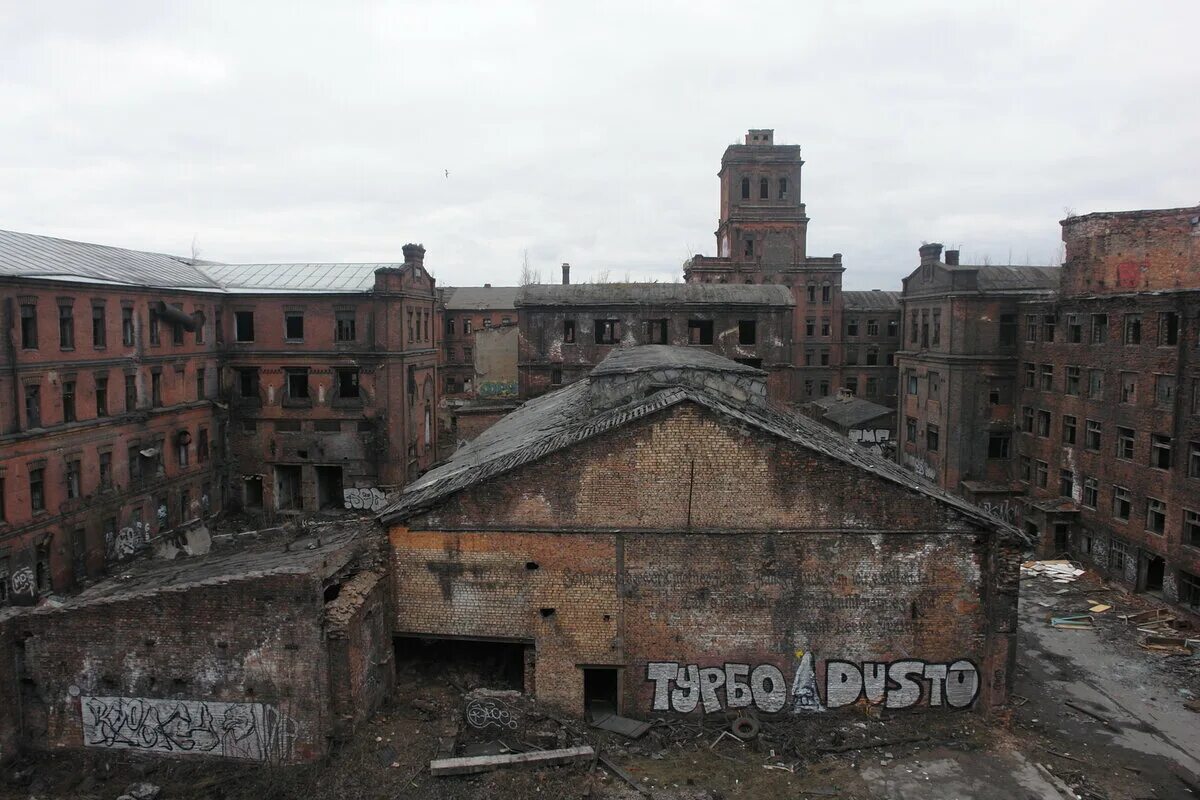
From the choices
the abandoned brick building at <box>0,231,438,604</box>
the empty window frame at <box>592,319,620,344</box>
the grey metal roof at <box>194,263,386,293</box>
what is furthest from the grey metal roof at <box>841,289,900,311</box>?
the grey metal roof at <box>194,263,386,293</box>

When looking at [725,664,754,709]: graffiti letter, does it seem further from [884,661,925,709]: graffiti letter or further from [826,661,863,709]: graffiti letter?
[884,661,925,709]: graffiti letter

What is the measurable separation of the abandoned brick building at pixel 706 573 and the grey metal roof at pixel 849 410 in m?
38.4

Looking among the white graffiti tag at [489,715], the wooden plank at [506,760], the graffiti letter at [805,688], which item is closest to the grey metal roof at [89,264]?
the white graffiti tag at [489,715]

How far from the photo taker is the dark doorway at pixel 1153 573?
29089 mm

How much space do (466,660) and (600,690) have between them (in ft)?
10.2

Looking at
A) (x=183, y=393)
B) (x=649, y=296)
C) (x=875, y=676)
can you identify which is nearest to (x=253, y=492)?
(x=183, y=393)

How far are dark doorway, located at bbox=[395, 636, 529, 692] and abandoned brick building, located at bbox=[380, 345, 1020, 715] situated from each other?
2.44 ft

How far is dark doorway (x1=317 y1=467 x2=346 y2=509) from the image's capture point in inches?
1631

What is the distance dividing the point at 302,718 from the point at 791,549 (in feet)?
33.2

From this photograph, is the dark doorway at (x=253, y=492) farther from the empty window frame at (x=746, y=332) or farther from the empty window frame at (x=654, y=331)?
the empty window frame at (x=746, y=332)

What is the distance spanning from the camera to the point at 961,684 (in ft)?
55.8

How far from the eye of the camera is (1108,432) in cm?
3144

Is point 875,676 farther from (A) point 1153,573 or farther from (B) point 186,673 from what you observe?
(A) point 1153,573

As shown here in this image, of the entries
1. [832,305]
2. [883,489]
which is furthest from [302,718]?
[832,305]
